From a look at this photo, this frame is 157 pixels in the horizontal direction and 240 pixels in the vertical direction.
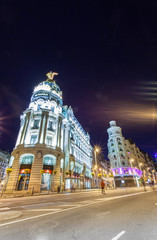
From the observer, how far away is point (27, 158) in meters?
29.1

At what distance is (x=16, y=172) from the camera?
26.6 m

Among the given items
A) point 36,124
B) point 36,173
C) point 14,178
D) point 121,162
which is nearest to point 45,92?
point 36,124

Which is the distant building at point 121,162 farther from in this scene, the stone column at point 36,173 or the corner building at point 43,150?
the stone column at point 36,173

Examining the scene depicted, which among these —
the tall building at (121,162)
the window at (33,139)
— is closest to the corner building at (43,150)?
the window at (33,139)

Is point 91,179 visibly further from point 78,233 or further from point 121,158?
point 78,233

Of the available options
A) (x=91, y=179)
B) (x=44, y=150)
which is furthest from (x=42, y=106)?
(x=91, y=179)

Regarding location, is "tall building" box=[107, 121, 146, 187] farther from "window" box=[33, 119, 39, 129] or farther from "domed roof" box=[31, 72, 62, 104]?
"window" box=[33, 119, 39, 129]

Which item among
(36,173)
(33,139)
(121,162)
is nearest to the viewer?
(36,173)

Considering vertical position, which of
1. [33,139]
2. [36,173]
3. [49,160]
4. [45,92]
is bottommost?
[36,173]

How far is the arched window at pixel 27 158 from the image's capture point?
28408 millimetres

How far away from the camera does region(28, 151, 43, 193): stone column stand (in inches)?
981

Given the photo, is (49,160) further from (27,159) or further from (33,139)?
(33,139)

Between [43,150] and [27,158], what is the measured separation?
4523mm

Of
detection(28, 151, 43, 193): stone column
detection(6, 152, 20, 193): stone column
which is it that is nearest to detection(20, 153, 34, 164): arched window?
detection(6, 152, 20, 193): stone column
